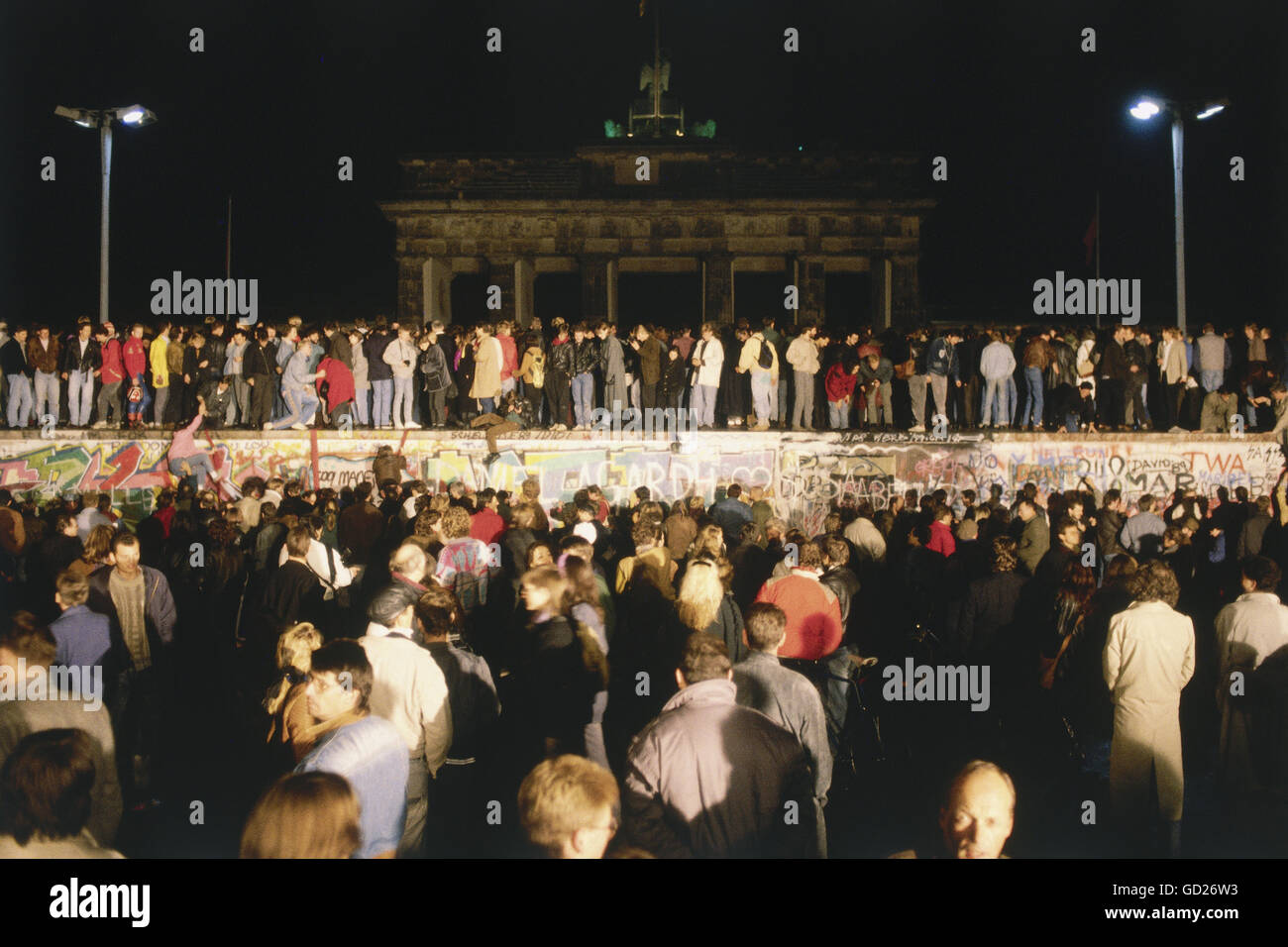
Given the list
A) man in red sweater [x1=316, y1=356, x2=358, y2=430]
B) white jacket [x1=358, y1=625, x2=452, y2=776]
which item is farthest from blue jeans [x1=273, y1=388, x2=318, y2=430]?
white jacket [x1=358, y1=625, x2=452, y2=776]

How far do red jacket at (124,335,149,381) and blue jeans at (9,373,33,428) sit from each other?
1.83 meters

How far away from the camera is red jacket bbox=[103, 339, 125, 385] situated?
62.1ft

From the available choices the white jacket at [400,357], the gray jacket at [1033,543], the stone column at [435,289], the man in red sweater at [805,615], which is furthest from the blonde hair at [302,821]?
the stone column at [435,289]

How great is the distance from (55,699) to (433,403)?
1378cm

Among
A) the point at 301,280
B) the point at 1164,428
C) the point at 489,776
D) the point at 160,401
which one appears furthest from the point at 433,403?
the point at 301,280

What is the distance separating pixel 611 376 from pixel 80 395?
921 cm

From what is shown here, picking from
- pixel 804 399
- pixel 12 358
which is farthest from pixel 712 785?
pixel 12 358

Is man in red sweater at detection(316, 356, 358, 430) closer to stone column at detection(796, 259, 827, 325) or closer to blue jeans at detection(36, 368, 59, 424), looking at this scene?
blue jeans at detection(36, 368, 59, 424)

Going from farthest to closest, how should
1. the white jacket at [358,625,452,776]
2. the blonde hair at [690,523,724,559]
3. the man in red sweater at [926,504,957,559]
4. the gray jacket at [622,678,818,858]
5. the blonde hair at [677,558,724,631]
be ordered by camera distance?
the man in red sweater at [926,504,957,559]
the blonde hair at [690,523,724,559]
the blonde hair at [677,558,724,631]
the white jacket at [358,625,452,776]
the gray jacket at [622,678,818,858]

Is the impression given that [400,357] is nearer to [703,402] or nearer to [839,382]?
[703,402]

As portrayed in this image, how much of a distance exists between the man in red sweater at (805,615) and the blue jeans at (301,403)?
12487 millimetres

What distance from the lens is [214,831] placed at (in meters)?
7.91

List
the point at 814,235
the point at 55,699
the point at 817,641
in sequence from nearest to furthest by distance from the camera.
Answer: the point at 55,699 → the point at 817,641 → the point at 814,235

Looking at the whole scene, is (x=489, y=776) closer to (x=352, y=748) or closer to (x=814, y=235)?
(x=352, y=748)
